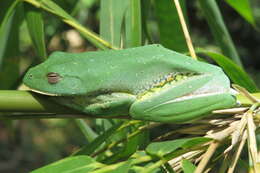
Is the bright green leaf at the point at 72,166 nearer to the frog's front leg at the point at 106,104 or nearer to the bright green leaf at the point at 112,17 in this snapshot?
the frog's front leg at the point at 106,104

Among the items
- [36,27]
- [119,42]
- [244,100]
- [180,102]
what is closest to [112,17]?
[119,42]

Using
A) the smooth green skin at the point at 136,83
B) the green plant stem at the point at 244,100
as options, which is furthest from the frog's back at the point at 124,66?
the green plant stem at the point at 244,100

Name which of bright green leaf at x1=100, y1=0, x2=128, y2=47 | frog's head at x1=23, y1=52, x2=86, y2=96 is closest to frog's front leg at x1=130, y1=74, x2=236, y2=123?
frog's head at x1=23, y1=52, x2=86, y2=96

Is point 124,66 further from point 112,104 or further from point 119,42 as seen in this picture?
point 119,42

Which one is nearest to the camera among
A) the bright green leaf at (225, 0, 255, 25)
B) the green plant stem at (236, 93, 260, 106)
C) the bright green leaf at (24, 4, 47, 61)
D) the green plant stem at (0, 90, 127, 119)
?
the green plant stem at (0, 90, 127, 119)

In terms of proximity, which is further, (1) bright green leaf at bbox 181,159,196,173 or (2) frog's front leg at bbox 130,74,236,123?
(2) frog's front leg at bbox 130,74,236,123

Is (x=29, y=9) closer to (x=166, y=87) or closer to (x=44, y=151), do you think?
(x=166, y=87)

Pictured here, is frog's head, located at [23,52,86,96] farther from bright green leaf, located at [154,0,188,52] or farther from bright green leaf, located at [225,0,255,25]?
bright green leaf, located at [225,0,255,25]
